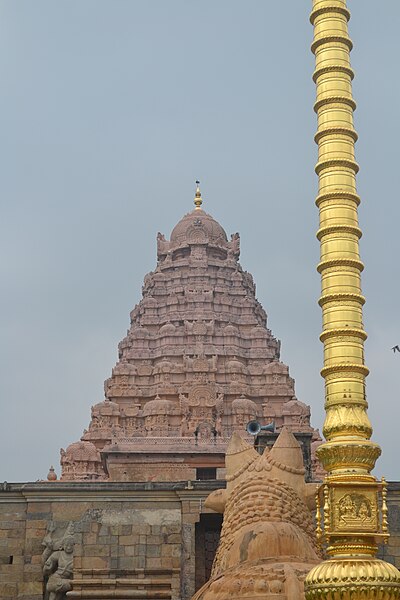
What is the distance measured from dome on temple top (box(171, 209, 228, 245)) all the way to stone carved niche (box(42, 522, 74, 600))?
47134 millimetres

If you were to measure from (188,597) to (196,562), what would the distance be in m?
1.27

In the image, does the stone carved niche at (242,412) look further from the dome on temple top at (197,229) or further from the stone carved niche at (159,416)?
the dome on temple top at (197,229)

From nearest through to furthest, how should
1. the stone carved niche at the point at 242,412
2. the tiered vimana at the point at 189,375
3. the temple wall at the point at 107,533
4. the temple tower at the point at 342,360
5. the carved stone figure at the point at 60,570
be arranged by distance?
the temple tower at the point at 342,360, the carved stone figure at the point at 60,570, the temple wall at the point at 107,533, the tiered vimana at the point at 189,375, the stone carved niche at the point at 242,412

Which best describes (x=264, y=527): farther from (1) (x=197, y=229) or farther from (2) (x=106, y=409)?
(1) (x=197, y=229)

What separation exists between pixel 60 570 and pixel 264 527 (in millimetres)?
7276

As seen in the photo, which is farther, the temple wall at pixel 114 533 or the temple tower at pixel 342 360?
the temple wall at pixel 114 533

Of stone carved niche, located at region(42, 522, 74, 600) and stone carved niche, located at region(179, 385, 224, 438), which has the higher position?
stone carved niche, located at region(179, 385, 224, 438)

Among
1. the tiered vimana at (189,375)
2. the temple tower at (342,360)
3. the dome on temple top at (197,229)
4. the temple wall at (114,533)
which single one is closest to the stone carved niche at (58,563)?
the temple wall at (114,533)

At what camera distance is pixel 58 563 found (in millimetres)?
18875

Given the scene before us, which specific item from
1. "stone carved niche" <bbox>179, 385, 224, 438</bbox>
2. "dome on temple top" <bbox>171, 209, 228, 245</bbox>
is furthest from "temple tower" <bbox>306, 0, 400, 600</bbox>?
"dome on temple top" <bbox>171, 209, 228, 245</bbox>

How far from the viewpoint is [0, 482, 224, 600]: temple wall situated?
1884 cm

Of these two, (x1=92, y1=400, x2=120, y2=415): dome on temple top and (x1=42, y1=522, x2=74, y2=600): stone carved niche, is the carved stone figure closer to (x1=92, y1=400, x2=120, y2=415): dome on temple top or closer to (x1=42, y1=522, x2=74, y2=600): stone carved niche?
(x1=42, y1=522, x2=74, y2=600): stone carved niche

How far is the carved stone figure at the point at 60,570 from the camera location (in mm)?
18688

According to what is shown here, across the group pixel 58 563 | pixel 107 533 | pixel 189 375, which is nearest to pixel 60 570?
pixel 58 563
